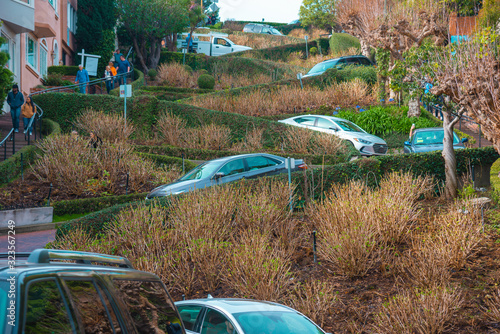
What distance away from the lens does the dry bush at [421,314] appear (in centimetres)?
648

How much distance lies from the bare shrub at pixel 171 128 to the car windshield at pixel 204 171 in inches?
281

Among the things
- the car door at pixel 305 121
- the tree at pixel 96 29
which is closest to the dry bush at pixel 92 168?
the car door at pixel 305 121

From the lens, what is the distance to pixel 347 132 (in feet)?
Result: 61.5

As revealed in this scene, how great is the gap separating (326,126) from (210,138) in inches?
172

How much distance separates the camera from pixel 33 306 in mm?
2293

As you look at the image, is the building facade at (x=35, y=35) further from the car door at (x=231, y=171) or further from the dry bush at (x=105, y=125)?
the car door at (x=231, y=171)

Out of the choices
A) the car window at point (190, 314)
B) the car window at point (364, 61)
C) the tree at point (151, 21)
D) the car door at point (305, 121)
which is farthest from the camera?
the tree at point (151, 21)

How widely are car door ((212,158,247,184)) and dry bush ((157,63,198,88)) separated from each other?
22.0 m

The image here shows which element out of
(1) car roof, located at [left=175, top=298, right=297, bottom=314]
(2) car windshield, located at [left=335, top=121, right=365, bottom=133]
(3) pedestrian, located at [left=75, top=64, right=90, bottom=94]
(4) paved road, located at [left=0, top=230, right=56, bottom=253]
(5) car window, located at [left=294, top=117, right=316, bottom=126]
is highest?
(3) pedestrian, located at [left=75, top=64, right=90, bottom=94]

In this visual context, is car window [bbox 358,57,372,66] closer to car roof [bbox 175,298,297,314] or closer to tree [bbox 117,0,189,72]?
tree [bbox 117,0,189,72]

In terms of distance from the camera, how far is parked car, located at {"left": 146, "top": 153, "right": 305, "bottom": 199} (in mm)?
12516

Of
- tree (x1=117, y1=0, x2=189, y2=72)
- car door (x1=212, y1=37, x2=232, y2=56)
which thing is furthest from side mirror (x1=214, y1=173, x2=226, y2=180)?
car door (x1=212, y1=37, x2=232, y2=56)

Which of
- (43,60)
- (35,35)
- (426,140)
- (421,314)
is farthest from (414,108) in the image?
(43,60)

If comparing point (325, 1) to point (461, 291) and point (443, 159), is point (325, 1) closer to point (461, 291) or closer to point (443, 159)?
point (443, 159)
